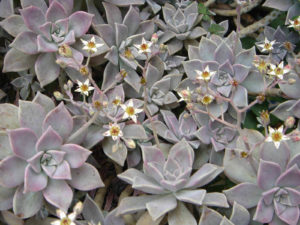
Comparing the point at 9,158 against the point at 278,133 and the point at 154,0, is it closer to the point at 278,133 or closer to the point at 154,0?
the point at 278,133

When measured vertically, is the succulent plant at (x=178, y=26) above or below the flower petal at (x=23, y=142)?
above

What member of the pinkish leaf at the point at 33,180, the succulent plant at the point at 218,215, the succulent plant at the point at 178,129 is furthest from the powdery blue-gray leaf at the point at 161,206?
the pinkish leaf at the point at 33,180

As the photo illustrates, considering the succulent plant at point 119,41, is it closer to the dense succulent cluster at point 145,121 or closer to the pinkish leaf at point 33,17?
the dense succulent cluster at point 145,121

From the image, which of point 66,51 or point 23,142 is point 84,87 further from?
point 23,142

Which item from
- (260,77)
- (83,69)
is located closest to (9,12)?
(83,69)

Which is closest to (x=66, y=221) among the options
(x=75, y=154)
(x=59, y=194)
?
(x=59, y=194)

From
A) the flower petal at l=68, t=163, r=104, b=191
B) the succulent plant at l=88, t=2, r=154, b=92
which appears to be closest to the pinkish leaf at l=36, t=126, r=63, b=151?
the flower petal at l=68, t=163, r=104, b=191

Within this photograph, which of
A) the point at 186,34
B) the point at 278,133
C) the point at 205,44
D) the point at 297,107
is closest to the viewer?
the point at 278,133
